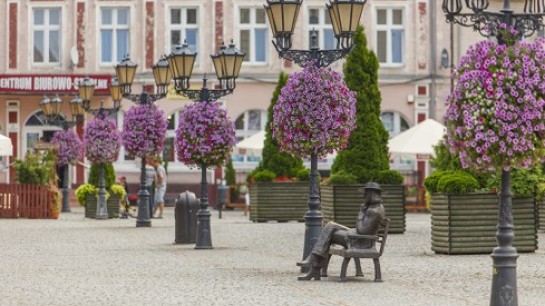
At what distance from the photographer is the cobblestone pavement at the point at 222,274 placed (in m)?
14.2

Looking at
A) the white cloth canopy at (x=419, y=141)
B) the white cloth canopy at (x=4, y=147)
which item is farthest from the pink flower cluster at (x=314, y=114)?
the white cloth canopy at (x=419, y=141)

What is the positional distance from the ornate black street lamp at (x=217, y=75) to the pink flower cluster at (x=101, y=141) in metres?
11.3

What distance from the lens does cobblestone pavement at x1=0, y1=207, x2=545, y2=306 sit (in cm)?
1423

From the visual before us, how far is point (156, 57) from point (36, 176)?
13.1 metres

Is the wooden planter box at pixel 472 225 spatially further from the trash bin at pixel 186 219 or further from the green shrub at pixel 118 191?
the green shrub at pixel 118 191

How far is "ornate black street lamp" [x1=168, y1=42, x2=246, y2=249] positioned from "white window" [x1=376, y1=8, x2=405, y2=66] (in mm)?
24170

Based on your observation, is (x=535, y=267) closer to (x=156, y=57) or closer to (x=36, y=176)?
(x=36, y=176)

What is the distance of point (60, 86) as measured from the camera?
47375 mm

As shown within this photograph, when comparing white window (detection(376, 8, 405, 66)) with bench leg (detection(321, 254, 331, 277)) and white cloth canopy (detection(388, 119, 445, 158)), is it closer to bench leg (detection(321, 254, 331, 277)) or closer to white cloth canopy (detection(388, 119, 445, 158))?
white cloth canopy (detection(388, 119, 445, 158))

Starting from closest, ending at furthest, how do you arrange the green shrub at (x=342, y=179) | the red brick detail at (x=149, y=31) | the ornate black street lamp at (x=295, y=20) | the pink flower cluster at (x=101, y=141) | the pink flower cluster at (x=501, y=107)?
1. the pink flower cluster at (x=501, y=107)
2. the ornate black street lamp at (x=295, y=20)
3. the green shrub at (x=342, y=179)
4. the pink flower cluster at (x=101, y=141)
5. the red brick detail at (x=149, y=31)

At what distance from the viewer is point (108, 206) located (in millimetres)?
37281

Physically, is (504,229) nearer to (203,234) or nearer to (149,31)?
(203,234)

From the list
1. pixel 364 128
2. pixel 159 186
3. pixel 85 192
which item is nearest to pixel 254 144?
pixel 159 186

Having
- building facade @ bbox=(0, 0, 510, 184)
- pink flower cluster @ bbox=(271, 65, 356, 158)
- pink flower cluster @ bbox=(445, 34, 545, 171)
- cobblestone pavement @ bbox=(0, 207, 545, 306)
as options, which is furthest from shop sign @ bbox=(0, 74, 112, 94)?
pink flower cluster @ bbox=(445, 34, 545, 171)
